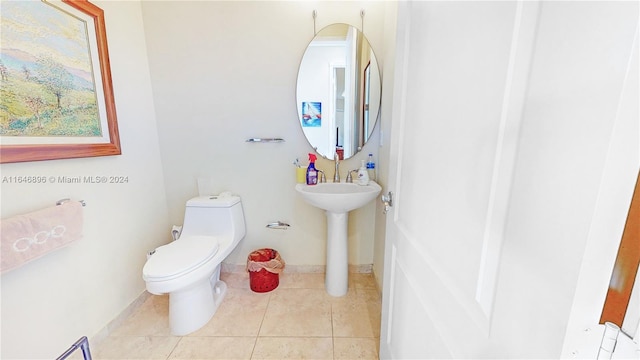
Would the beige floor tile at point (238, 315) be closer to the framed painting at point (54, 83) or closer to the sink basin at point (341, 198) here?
the sink basin at point (341, 198)

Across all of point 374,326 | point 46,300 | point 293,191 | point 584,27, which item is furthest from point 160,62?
point 374,326

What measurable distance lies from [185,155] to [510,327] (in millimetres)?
1976

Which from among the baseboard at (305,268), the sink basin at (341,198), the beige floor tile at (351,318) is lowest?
the beige floor tile at (351,318)

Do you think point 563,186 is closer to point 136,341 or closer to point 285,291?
point 285,291

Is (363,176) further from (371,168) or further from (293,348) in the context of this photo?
(293,348)

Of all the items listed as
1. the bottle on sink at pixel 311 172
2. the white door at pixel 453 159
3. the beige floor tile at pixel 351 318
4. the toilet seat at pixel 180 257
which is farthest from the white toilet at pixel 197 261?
the white door at pixel 453 159

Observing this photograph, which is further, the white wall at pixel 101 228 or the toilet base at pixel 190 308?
the toilet base at pixel 190 308

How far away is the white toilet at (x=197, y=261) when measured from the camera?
1288 mm

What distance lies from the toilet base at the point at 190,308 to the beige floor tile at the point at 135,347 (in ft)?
0.23

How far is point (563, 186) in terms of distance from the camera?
333 millimetres

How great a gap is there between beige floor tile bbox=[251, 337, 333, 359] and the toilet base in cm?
39

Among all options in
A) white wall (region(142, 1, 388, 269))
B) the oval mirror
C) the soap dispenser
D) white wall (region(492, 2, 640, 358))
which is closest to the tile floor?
white wall (region(142, 1, 388, 269))

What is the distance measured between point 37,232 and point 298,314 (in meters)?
1.33

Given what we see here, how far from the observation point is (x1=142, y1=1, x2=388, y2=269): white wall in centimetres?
167
